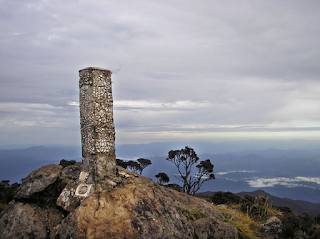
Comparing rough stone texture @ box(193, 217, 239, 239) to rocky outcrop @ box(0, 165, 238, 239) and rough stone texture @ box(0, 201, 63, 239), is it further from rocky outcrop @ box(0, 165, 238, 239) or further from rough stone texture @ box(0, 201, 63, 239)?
rough stone texture @ box(0, 201, 63, 239)

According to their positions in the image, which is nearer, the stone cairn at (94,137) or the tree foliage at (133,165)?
the stone cairn at (94,137)

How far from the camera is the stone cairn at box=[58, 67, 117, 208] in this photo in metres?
7.82

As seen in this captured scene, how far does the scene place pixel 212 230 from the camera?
8.22 metres

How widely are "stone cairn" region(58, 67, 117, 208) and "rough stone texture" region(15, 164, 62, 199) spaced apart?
46.2 inches

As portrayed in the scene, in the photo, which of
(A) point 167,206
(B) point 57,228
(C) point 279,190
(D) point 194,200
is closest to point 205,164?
(D) point 194,200

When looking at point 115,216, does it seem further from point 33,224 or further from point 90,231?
point 33,224

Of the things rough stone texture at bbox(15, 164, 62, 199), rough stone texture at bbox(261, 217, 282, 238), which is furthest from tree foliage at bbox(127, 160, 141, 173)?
rough stone texture at bbox(15, 164, 62, 199)

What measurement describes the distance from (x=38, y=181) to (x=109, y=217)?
11.6 ft

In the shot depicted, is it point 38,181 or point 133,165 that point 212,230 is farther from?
point 133,165

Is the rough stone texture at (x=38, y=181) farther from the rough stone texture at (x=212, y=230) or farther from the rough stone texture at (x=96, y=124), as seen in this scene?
the rough stone texture at (x=212, y=230)

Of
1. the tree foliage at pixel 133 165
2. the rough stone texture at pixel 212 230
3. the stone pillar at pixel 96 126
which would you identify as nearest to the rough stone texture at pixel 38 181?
the stone pillar at pixel 96 126

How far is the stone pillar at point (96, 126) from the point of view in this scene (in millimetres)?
7875

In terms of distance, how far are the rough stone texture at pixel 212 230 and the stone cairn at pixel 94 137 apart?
11.6ft

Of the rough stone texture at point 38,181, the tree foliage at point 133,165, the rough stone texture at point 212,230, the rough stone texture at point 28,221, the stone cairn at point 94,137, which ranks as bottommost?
the tree foliage at point 133,165
